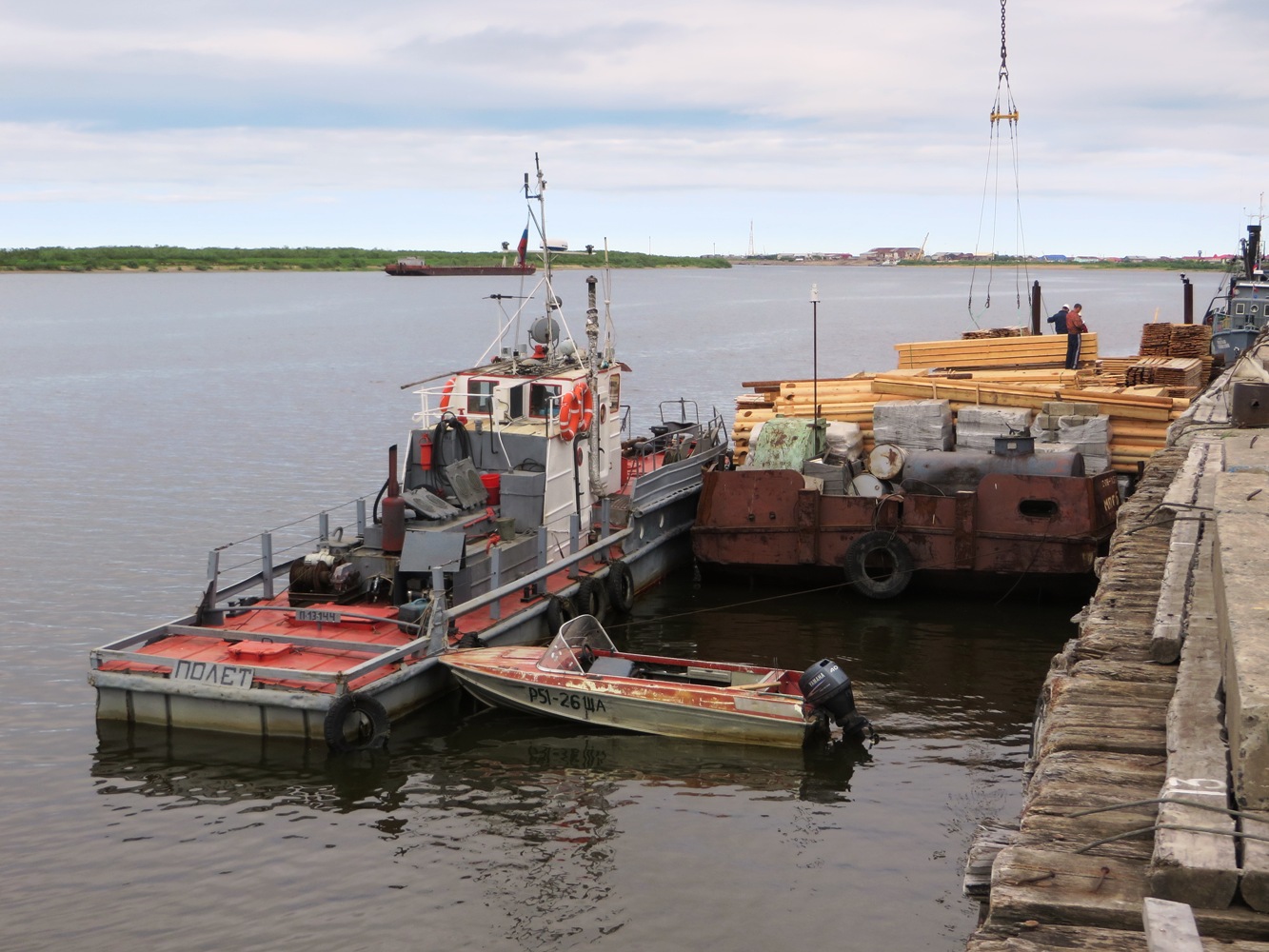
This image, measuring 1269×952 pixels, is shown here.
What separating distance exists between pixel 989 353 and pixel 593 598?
41.2ft

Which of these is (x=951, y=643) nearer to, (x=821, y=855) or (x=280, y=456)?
(x=821, y=855)

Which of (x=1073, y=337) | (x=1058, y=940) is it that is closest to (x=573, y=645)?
(x=1058, y=940)

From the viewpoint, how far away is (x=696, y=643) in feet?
63.3

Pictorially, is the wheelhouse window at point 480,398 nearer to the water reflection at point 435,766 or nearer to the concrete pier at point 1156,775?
the water reflection at point 435,766

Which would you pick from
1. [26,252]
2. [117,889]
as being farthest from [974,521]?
[26,252]

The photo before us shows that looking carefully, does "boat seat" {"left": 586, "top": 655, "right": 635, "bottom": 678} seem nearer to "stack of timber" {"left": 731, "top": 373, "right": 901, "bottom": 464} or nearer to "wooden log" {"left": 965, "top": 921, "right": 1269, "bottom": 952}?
"stack of timber" {"left": 731, "top": 373, "right": 901, "bottom": 464}

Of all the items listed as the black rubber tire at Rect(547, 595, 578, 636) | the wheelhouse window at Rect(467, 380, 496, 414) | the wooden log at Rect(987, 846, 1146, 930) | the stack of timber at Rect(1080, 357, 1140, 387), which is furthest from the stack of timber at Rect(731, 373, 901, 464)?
the wooden log at Rect(987, 846, 1146, 930)

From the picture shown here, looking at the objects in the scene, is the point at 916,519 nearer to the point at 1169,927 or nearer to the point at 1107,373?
the point at 1107,373

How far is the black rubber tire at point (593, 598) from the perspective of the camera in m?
18.2

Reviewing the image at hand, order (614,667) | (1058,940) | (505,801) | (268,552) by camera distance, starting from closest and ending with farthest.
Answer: (1058,940)
(505,801)
(614,667)
(268,552)

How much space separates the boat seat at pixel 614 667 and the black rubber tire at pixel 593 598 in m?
2.79

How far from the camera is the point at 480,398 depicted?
63.1ft

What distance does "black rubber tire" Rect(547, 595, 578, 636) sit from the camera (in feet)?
57.5

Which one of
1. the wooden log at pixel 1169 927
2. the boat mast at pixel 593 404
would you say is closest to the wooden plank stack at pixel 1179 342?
the boat mast at pixel 593 404
